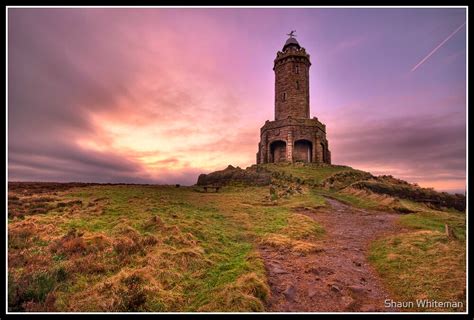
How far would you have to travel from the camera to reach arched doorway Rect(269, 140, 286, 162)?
45906 mm

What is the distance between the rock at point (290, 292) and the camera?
621cm

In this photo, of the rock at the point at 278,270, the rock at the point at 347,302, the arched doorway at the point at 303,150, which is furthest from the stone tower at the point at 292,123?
the rock at the point at 347,302

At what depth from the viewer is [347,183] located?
1229 inches

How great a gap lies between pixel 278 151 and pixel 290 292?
41252 mm

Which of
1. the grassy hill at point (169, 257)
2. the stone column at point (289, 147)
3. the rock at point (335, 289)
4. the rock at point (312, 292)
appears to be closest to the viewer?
the grassy hill at point (169, 257)

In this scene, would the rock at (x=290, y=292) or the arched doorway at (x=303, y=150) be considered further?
the arched doorway at (x=303, y=150)

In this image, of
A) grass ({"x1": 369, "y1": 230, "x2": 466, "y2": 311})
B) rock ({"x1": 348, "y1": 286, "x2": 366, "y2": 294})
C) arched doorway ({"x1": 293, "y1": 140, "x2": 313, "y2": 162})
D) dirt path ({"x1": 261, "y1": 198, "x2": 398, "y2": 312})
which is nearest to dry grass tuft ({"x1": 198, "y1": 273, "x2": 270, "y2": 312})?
dirt path ({"x1": 261, "y1": 198, "x2": 398, "y2": 312})

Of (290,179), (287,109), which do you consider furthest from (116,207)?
(287,109)

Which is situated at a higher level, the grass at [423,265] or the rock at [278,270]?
the grass at [423,265]

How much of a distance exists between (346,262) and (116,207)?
13.9 m

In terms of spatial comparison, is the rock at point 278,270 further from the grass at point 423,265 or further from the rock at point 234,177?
the rock at point 234,177

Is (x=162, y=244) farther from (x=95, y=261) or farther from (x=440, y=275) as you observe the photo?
(x=440, y=275)

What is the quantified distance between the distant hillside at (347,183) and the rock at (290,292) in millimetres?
15497

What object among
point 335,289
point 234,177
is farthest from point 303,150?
point 335,289
